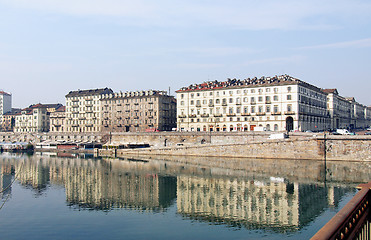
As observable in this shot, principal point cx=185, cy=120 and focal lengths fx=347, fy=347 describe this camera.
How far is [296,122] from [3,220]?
72.2 metres

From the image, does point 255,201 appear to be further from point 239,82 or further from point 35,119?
point 35,119

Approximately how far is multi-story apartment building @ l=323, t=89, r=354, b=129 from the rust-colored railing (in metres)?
114

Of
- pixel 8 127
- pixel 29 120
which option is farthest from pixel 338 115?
pixel 8 127

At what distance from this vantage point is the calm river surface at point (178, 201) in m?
27.3

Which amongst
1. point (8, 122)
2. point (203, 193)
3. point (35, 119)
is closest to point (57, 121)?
point (35, 119)

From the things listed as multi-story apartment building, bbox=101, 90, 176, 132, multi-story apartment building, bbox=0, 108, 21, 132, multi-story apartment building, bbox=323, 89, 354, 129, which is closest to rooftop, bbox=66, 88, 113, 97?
multi-story apartment building, bbox=101, 90, 176, 132

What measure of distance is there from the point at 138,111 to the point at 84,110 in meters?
27.6

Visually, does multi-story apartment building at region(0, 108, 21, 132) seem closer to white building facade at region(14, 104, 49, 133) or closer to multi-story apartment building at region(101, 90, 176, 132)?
Answer: white building facade at region(14, 104, 49, 133)

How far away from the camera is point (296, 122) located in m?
87.1

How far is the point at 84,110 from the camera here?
136250 millimetres

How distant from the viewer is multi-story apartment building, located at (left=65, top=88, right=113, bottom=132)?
133 metres

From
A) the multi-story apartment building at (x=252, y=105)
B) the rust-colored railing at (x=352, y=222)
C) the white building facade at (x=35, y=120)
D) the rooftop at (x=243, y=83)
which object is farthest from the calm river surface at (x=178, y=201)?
the white building facade at (x=35, y=120)

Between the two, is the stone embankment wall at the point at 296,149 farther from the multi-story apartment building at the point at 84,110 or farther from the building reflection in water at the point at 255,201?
the multi-story apartment building at the point at 84,110

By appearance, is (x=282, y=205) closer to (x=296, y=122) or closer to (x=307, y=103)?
(x=296, y=122)
